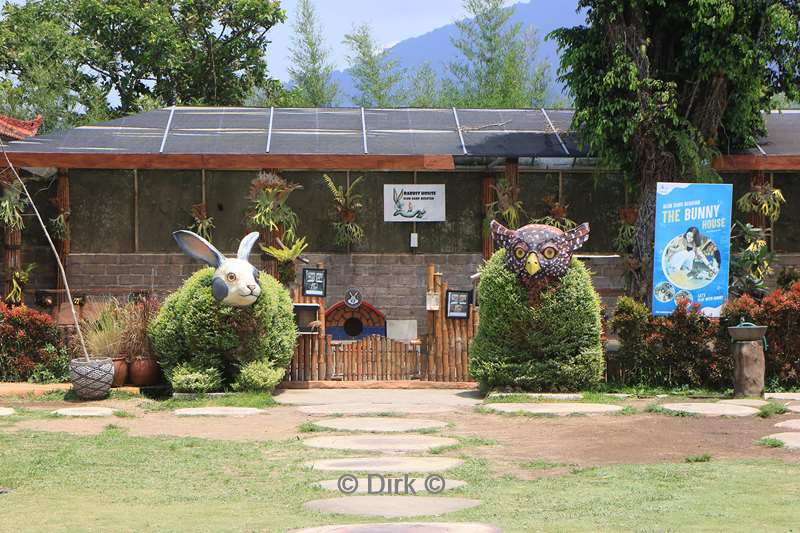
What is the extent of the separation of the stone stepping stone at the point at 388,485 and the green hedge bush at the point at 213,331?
19.3 feet

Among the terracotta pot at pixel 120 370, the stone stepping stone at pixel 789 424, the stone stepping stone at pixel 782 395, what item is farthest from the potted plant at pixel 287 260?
the stone stepping stone at pixel 789 424

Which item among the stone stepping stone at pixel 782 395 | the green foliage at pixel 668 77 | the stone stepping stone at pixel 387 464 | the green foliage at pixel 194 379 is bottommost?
the stone stepping stone at pixel 387 464

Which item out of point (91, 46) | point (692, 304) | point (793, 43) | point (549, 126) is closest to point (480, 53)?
point (91, 46)

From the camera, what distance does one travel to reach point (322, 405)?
45.9ft

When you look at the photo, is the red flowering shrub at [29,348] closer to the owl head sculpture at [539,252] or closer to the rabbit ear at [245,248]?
the rabbit ear at [245,248]

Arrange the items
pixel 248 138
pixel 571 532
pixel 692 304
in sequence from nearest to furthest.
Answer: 1. pixel 571 532
2. pixel 692 304
3. pixel 248 138

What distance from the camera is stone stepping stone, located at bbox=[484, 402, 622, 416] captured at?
13.2m

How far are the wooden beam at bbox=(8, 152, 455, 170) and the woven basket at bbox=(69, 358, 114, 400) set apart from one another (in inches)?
206

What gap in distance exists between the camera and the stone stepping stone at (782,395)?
14.5 m

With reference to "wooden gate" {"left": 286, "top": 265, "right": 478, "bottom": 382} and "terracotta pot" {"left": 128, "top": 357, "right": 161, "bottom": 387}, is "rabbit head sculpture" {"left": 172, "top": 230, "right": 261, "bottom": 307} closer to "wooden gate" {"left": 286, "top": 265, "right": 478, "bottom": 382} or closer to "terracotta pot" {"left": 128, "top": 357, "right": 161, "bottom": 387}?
"terracotta pot" {"left": 128, "top": 357, "right": 161, "bottom": 387}

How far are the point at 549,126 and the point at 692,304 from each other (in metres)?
6.58

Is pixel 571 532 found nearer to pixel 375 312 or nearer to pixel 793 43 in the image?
pixel 375 312

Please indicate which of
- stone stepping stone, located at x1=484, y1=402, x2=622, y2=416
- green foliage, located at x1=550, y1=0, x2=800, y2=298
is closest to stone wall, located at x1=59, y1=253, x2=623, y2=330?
green foliage, located at x1=550, y1=0, x2=800, y2=298

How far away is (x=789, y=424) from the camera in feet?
39.4
